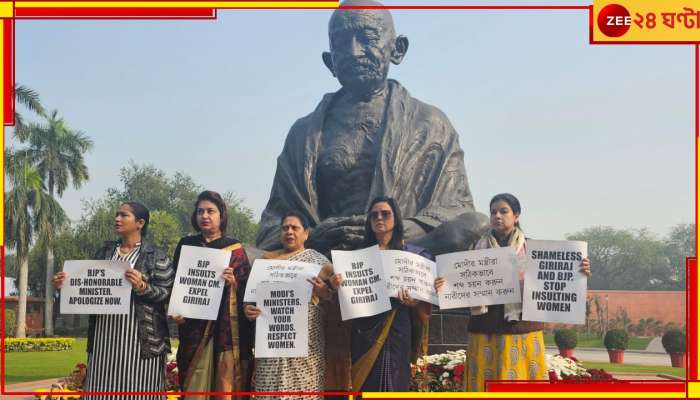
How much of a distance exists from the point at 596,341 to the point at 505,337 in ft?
69.4

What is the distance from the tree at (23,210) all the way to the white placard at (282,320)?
1805cm

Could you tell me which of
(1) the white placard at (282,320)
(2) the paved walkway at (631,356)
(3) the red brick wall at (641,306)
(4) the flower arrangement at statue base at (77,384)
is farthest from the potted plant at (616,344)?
(1) the white placard at (282,320)

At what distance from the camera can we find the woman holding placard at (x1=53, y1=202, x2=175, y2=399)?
226 inches

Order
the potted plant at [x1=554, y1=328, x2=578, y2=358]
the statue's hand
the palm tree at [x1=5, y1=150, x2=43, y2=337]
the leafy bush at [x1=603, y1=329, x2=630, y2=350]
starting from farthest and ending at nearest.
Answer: the palm tree at [x1=5, y1=150, x2=43, y2=337] < the potted plant at [x1=554, y1=328, x2=578, y2=358] < the leafy bush at [x1=603, y1=329, x2=630, y2=350] < the statue's hand

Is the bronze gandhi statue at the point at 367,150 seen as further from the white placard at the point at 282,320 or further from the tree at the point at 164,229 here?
the tree at the point at 164,229

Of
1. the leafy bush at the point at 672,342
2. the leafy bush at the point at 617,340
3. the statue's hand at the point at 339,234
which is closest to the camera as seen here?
the statue's hand at the point at 339,234

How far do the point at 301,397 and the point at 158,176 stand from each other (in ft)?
65.1

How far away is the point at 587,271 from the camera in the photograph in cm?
604

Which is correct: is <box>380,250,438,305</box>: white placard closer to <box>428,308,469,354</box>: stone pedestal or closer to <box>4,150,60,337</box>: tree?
<box>428,308,469,354</box>: stone pedestal

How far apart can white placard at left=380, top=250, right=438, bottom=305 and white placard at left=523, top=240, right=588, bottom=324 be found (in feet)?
2.36

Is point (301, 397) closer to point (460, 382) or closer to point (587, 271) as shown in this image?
point (587, 271)

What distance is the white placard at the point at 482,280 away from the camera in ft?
20.0

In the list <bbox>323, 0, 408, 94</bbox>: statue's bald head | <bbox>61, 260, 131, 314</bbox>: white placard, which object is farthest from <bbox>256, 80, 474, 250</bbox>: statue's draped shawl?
<bbox>61, 260, 131, 314</bbox>: white placard

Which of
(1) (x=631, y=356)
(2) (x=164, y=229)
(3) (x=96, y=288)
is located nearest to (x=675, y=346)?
(1) (x=631, y=356)
